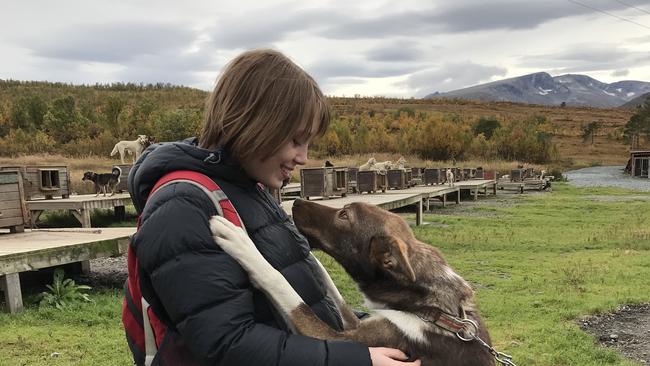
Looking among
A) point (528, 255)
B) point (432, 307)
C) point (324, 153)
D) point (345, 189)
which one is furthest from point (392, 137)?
point (432, 307)

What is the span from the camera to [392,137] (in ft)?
161

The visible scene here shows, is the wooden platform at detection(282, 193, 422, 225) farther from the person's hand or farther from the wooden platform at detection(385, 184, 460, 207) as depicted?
the person's hand

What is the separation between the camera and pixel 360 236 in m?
2.49

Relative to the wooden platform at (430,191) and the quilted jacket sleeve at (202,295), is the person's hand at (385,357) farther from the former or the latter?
the wooden platform at (430,191)

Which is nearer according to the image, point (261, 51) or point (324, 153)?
point (261, 51)

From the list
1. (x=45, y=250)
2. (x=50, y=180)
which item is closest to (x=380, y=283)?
(x=45, y=250)

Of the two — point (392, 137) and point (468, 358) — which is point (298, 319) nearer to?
point (468, 358)

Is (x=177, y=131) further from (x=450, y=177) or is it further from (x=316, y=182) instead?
(x=316, y=182)

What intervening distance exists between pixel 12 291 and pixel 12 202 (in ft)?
7.59

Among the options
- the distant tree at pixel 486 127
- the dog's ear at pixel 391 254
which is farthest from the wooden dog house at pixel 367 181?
the distant tree at pixel 486 127

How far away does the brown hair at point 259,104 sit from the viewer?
145 centimetres

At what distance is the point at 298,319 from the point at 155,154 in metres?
0.67

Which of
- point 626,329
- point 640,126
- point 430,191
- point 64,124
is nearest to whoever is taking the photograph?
point 626,329

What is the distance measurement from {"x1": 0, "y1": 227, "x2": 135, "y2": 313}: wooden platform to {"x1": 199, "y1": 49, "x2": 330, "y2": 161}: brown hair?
4974mm
